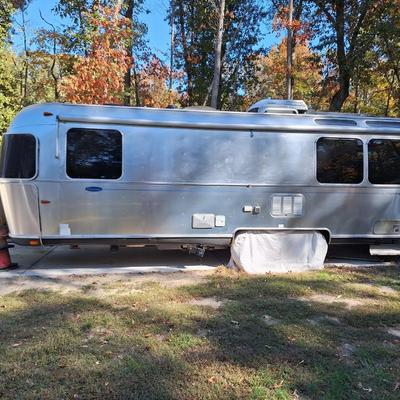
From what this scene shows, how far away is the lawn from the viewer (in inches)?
135

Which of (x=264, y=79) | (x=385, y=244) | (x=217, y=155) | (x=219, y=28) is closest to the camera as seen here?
(x=217, y=155)

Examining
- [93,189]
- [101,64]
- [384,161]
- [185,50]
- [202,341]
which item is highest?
[185,50]

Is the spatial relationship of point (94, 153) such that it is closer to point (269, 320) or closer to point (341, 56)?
point (269, 320)

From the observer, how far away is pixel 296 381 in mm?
3531

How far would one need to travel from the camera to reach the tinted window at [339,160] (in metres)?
7.64

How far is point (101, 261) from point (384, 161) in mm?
5272

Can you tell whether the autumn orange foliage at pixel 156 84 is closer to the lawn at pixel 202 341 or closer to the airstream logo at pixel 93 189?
the airstream logo at pixel 93 189

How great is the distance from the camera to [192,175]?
7234 mm

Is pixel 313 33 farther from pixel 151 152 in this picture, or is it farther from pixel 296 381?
pixel 296 381

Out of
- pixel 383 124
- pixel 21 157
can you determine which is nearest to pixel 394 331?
pixel 383 124

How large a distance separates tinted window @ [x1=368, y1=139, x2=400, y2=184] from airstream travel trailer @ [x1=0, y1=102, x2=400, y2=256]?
0.02m

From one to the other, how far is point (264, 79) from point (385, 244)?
66.0ft

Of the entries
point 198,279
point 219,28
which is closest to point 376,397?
point 198,279

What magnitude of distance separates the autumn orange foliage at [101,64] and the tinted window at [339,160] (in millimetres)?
8234
